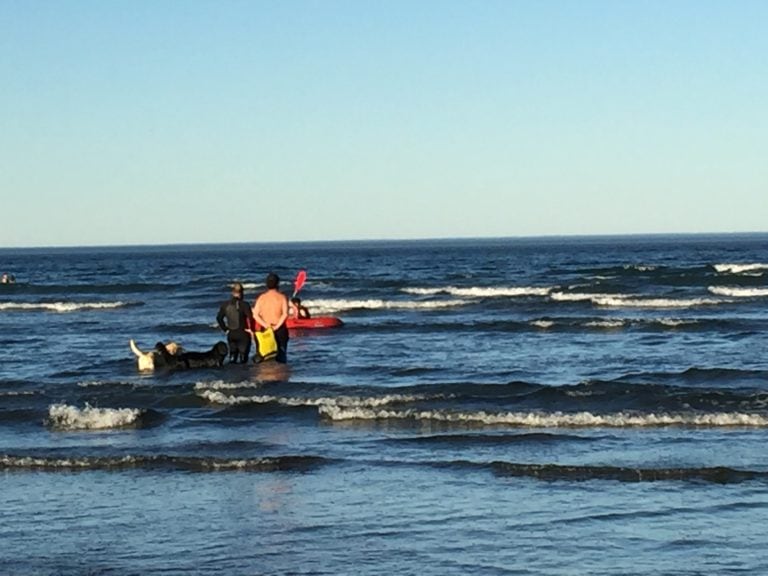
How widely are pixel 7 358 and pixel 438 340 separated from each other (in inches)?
305

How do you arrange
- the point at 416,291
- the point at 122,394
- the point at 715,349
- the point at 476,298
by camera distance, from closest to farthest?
the point at 122,394 < the point at 715,349 < the point at 476,298 < the point at 416,291

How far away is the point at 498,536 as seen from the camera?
924 cm

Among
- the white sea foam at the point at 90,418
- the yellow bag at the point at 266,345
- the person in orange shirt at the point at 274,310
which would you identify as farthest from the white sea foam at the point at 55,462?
the yellow bag at the point at 266,345

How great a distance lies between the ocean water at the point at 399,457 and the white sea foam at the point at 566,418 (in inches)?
1.6

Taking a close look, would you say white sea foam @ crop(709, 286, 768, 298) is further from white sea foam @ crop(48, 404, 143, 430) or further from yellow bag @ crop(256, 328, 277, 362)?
white sea foam @ crop(48, 404, 143, 430)

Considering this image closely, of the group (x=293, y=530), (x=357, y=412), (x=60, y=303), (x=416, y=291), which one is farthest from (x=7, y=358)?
(x=416, y=291)

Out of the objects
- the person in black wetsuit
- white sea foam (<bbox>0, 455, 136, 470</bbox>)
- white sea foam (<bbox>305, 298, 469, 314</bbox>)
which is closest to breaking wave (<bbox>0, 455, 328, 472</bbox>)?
white sea foam (<bbox>0, 455, 136, 470</bbox>)

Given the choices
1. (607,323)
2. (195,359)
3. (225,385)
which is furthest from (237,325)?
(607,323)

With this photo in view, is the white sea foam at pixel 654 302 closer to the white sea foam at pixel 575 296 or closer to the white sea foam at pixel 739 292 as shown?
the white sea foam at pixel 575 296

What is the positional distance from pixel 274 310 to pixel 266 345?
1013 mm

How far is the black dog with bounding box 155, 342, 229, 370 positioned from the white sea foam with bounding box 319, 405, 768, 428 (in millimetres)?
5066

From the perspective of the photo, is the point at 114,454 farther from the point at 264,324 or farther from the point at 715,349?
the point at 715,349

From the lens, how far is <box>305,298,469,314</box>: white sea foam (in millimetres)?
38416

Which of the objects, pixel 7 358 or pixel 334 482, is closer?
pixel 334 482
